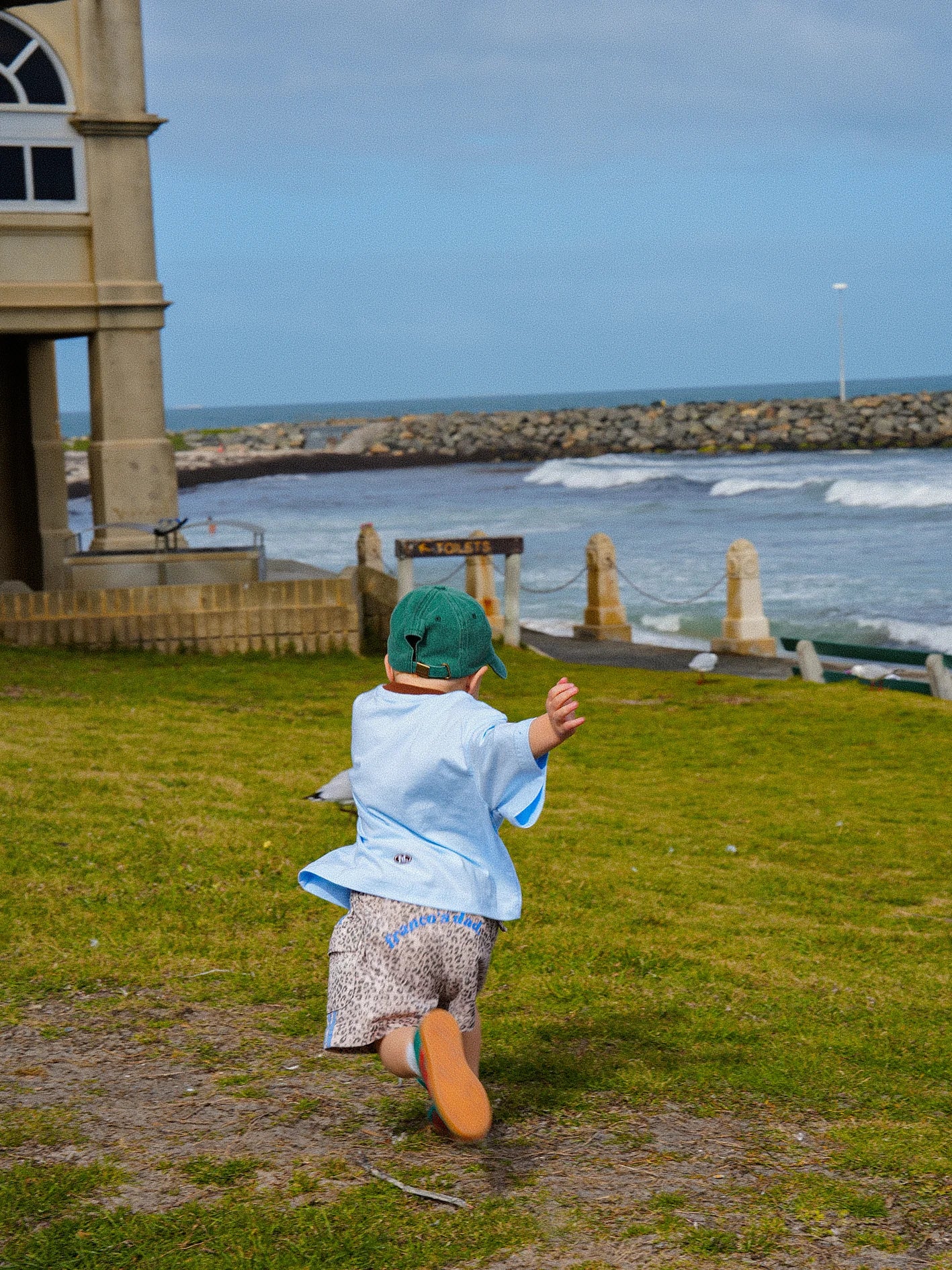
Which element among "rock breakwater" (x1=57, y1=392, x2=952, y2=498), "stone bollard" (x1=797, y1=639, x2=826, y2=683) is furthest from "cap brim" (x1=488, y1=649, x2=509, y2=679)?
"rock breakwater" (x1=57, y1=392, x2=952, y2=498)

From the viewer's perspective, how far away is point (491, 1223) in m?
3.21

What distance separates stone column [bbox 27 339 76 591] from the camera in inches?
688

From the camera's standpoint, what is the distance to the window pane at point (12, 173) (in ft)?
46.1

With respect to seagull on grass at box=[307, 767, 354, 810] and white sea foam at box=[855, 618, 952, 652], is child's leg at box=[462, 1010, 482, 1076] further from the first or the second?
white sea foam at box=[855, 618, 952, 652]

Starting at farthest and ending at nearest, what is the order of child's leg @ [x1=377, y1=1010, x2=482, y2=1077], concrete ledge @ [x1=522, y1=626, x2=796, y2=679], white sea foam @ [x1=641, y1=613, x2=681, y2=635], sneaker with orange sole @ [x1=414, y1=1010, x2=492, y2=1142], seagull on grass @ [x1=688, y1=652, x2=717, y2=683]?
white sea foam @ [x1=641, y1=613, x2=681, y2=635]
concrete ledge @ [x1=522, y1=626, x2=796, y2=679]
seagull on grass @ [x1=688, y1=652, x2=717, y2=683]
child's leg @ [x1=377, y1=1010, x2=482, y2=1077]
sneaker with orange sole @ [x1=414, y1=1010, x2=492, y2=1142]

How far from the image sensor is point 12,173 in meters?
14.1

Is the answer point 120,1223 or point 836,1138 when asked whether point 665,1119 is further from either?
point 120,1223

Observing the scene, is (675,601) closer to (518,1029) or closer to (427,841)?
(518,1029)

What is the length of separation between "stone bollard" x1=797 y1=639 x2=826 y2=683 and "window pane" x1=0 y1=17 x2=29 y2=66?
9.70 meters

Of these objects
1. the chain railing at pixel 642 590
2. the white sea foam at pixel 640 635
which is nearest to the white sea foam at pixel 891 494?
the chain railing at pixel 642 590

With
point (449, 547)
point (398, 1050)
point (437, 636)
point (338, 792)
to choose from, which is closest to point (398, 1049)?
point (398, 1050)

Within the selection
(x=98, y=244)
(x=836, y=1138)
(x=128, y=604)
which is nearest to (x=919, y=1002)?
(x=836, y=1138)

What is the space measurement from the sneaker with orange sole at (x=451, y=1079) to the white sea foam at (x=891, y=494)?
44069mm

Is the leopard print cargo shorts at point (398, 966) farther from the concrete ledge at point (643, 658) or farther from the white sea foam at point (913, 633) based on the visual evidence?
the white sea foam at point (913, 633)
